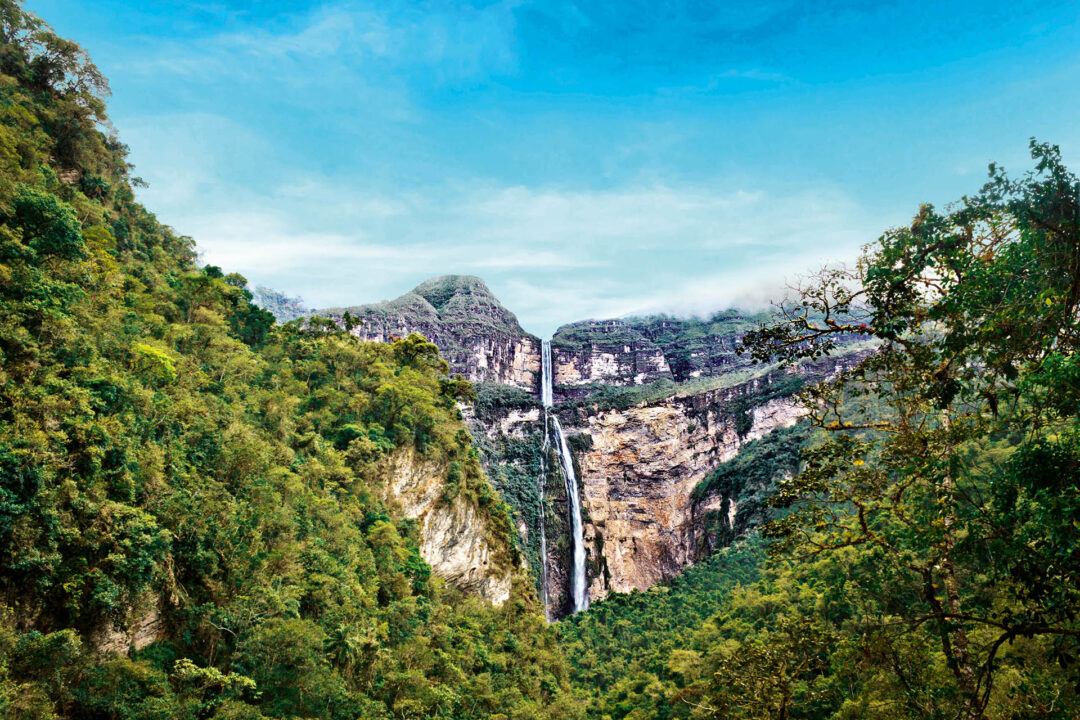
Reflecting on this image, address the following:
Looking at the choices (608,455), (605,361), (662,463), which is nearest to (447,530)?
(608,455)

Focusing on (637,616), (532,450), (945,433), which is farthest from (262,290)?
(945,433)

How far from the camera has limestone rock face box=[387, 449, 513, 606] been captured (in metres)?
26.1

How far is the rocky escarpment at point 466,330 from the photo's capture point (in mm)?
74000

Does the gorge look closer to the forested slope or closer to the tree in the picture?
the forested slope

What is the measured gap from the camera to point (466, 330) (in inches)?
3142

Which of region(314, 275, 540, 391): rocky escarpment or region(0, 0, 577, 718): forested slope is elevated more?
region(314, 275, 540, 391): rocky escarpment

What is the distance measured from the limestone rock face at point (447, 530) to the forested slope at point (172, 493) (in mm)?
1032

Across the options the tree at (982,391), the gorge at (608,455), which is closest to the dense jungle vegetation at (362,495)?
the tree at (982,391)

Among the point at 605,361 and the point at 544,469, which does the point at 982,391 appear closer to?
the point at 544,469

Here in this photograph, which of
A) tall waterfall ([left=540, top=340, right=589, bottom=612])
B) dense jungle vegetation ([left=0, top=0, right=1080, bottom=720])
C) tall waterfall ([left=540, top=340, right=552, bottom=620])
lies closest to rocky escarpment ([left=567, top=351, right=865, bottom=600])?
tall waterfall ([left=540, top=340, right=589, bottom=612])

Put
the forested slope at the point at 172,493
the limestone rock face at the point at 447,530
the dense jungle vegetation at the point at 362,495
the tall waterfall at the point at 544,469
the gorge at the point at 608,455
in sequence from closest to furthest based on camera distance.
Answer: the dense jungle vegetation at the point at 362,495, the forested slope at the point at 172,493, the limestone rock face at the point at 447,530, the tall waterfall at the point at 544,469, the gorge at the point at 608,455

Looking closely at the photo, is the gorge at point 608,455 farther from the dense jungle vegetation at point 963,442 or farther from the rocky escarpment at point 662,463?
the dense jungle vegetation at point 963,442

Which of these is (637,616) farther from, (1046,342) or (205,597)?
(1046,342)

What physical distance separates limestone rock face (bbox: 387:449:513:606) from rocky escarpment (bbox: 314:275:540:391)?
43.5m
